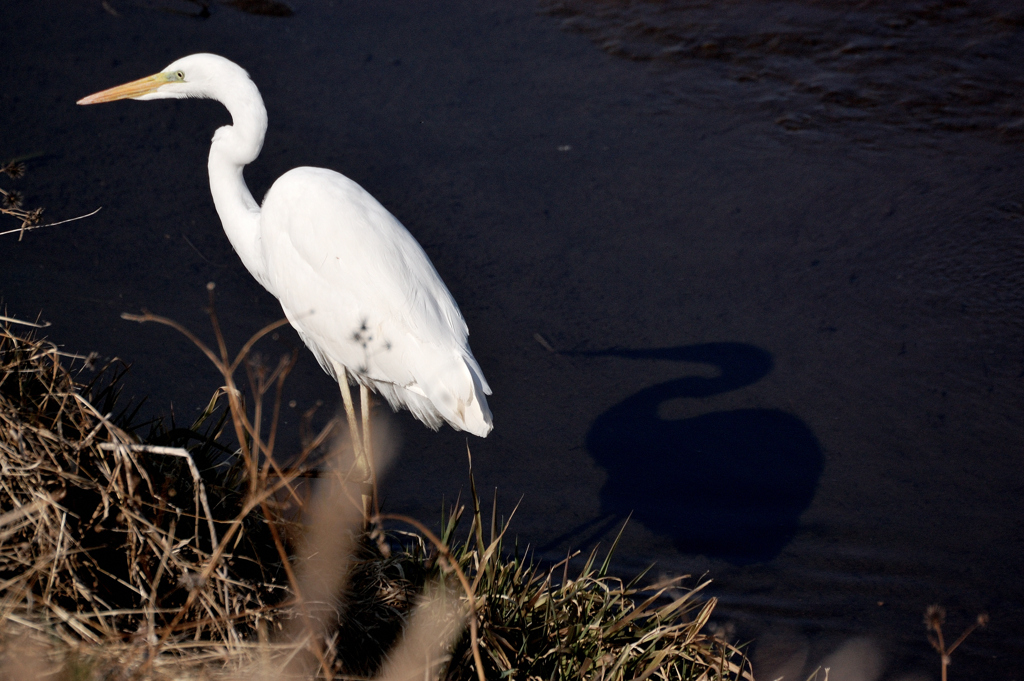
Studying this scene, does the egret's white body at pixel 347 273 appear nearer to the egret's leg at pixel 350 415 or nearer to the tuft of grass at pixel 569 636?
the egret's leg at pixel 350 415

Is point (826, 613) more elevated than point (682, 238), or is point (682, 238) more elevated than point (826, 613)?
point (682, 238)

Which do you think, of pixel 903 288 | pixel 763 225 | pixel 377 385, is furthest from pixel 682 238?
pixel 377 385

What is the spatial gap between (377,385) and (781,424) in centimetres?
161

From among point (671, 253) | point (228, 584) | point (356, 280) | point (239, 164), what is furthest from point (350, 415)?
point (671, 253)

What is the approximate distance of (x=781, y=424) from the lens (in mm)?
3309

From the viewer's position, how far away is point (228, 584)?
66.5 inches

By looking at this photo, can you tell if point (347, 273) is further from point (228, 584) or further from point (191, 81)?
point (228, 584)

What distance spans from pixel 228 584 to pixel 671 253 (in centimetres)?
278

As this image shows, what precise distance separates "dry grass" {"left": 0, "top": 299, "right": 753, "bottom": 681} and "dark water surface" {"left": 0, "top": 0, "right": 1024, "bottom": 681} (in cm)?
71

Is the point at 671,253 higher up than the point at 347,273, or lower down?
lower down

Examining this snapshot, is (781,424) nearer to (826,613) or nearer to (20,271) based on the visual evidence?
(826,613)

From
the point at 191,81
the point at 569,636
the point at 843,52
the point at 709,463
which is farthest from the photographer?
the point at 843,52

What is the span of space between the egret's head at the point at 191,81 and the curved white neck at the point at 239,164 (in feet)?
0.13

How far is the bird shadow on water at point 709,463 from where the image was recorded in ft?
9.62
